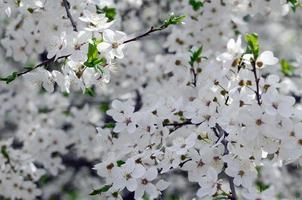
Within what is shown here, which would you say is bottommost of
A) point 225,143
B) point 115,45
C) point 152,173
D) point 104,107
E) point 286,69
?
point 104,107

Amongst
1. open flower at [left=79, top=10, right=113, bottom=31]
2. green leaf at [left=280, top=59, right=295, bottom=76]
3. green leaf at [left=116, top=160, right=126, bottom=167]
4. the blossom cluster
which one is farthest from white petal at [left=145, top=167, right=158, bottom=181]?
green leaf at [left=280, top=59, right=295, bottom=76]

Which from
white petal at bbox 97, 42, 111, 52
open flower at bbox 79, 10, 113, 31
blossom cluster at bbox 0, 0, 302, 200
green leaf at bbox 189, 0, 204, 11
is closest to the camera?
blossom cluster at bbox 0, 0, 302, 200

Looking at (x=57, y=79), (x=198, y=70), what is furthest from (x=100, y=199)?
(x=198, y=70)

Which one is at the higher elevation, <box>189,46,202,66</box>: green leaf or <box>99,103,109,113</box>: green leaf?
<box>189,46,202,66</box>: green leaf

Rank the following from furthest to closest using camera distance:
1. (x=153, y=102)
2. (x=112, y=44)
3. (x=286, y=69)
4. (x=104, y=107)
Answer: (x=104, y=107), (x=286, y=69), (x=153, y=102), (x=112, y=44)

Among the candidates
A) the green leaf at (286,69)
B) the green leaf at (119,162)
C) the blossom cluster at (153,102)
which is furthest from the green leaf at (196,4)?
the green leaf at (119,162)

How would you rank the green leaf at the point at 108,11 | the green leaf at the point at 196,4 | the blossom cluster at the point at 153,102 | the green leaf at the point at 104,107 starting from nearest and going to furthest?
the blossom cluster at the point at 153,102, the green leaf at the point at 108,11, the green leaf at the point at 196,4, the green leaf at the point at 104,107

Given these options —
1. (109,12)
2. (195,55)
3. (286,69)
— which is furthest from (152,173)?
(286,69)

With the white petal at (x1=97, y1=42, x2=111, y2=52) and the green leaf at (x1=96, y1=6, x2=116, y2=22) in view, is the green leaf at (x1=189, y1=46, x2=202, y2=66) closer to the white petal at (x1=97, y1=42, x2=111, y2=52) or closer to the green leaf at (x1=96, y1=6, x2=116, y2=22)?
the green leaf at (x1=96, y1=6, x2=116, y2=22)

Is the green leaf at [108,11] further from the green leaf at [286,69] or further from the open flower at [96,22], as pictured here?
the green leaf at [286,69]

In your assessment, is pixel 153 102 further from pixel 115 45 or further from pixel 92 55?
pixel 92 55

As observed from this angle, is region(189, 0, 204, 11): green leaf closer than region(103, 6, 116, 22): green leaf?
No
